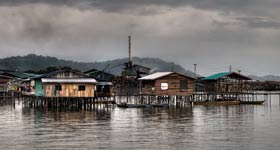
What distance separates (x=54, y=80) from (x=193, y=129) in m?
24.0

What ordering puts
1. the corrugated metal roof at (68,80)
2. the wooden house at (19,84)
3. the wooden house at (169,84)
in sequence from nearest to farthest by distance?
the corrugated metal roof at (68,80), the wooden house at (169,84), the wooden house at (19,84)

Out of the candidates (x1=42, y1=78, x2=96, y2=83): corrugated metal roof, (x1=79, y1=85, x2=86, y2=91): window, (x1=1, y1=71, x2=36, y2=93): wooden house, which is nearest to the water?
(x1=42, y1=78, x2=96, y2=83): corrugated metal roof

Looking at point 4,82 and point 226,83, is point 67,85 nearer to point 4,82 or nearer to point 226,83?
point 226,83

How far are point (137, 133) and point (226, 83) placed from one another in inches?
1600

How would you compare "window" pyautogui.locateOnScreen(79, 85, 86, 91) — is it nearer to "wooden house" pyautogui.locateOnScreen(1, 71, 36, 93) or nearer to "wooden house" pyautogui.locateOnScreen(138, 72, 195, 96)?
"wooden house" pyautogui.locateOnScreen(138, 72, 195, 96)

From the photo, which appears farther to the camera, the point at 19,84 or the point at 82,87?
the point at 19,84

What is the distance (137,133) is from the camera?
35.4 metres

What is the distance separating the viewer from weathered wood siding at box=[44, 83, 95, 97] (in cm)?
5838

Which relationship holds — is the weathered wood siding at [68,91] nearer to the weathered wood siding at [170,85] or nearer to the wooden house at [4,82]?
the weathered wood siding at [170,85]

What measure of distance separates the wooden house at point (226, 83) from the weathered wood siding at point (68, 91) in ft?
71.6

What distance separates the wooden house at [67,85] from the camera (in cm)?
5828

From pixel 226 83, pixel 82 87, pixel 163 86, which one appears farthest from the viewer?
pixel 226 83

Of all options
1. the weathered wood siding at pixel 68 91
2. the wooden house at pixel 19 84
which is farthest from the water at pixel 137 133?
the wooden house at pixel 19 84

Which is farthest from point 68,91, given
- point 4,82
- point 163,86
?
point 4,82
